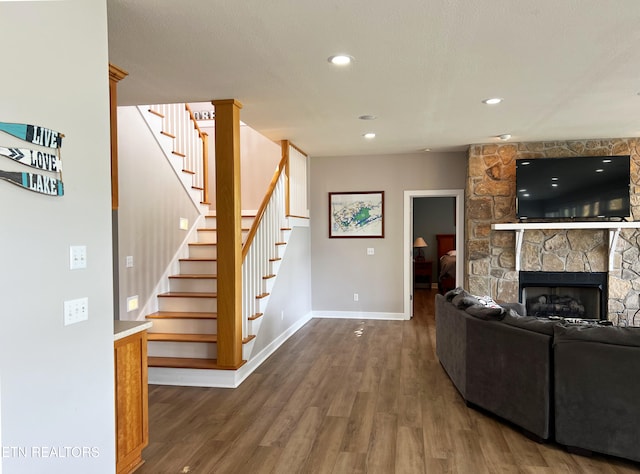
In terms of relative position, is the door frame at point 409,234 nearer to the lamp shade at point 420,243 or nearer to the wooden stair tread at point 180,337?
the lamp shade at point 420,243

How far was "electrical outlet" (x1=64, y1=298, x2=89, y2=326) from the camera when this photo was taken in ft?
6.26

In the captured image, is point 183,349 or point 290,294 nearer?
point 183,349

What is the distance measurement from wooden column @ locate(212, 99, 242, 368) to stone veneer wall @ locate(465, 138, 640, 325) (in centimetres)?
337

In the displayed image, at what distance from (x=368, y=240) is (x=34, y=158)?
18.2 feet

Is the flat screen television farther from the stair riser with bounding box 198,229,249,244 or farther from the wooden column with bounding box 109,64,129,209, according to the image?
the wooden column with bounding box 109,64,129,209

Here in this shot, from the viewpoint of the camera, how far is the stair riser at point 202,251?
5.34 m

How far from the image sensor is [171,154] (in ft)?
16.6

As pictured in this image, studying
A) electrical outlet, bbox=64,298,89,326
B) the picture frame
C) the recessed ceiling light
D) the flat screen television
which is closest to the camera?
electrical outlet, bbox=64,298,89,326

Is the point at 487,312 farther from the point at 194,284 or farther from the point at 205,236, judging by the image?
the point at 205,236

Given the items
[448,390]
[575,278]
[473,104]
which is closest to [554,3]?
[473,104]

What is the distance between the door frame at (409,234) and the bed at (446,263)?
100 inches

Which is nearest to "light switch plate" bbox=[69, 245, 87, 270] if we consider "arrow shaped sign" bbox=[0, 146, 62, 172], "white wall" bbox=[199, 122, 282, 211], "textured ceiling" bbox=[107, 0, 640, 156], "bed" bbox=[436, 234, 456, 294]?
"arrow shaped sign" bbox=[0, 146, 62, 172]

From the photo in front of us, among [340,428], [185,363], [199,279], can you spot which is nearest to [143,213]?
[199,279]

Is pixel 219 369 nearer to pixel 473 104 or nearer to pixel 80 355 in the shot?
pixel 80 355
